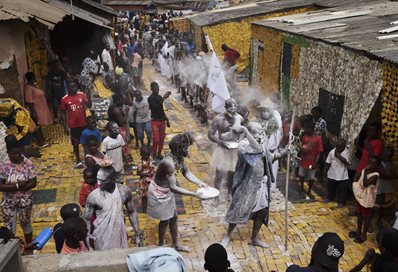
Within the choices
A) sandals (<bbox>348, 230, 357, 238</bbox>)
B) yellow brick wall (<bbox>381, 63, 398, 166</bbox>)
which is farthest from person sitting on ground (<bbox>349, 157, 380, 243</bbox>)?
yellow brick wall (<bbox>381, 63, 398, 166</bbox>)

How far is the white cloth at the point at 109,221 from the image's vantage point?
5215mm

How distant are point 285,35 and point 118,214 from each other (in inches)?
313

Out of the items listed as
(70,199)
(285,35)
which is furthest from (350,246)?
(285,35)

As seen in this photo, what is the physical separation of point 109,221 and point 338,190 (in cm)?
456

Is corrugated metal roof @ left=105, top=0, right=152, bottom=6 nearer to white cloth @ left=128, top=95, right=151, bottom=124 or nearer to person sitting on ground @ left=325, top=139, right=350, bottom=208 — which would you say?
white cloth @ left=128, top=95, right=151, bottom=124

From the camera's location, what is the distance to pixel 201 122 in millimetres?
Result: 13352

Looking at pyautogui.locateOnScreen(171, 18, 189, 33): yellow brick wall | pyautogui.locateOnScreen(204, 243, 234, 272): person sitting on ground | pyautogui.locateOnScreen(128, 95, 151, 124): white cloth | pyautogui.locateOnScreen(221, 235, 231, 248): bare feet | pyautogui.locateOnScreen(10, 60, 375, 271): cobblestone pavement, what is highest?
pyautogui.locateOnScreen(171, 18, 189, 33): yellow brick wall

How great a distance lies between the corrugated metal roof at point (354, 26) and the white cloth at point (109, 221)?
4.38 m

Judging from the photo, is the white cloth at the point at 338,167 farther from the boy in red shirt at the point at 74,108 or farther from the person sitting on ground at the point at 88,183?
the boy in red shirt at the point at 74,108

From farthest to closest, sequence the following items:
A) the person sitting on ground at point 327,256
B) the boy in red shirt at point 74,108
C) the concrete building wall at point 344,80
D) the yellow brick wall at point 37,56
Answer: the yellow brick wall at point 37,56 < the boy in red shirt at point 74,108 < the concrete building wall at point 344,80 < the person sitting on ground at point 327,256

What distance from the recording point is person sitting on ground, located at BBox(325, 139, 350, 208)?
7754mm

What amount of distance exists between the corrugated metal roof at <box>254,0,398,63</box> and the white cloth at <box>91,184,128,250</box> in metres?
4.38

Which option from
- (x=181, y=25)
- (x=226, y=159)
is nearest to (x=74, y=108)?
(x=226, y=159)

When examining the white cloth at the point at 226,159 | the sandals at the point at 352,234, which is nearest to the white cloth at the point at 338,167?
the sandals at the point at 352,234
